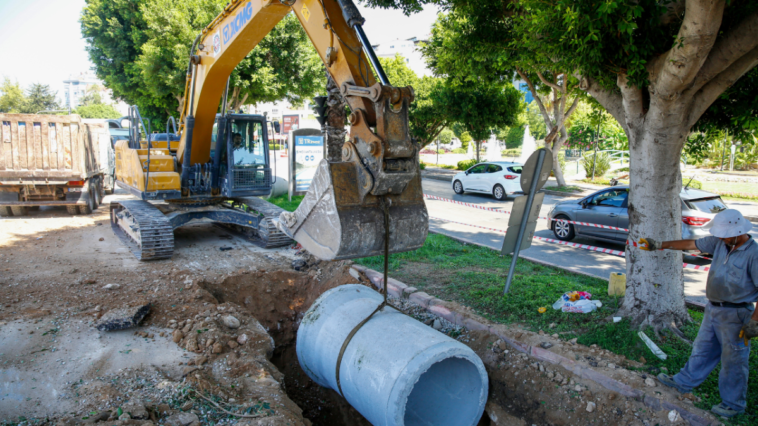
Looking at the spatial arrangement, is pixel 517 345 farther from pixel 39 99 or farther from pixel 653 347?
pixel 39 99

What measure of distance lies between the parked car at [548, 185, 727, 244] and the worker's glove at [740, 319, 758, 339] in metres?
5.72

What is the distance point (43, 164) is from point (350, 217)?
12.9m

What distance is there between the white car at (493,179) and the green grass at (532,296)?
30.1 feet

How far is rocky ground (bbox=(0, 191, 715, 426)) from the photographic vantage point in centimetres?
414

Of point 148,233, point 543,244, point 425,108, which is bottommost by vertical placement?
point 543,244

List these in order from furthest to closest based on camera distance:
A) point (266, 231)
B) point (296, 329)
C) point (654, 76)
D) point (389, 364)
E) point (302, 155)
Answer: point (302, 155)
point (266, 231)
point (296, 329)
point (654, 76)
point (389, 364)

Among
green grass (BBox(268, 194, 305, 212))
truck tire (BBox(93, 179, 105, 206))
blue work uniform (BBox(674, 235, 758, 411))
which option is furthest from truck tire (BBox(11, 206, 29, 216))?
blue work uniform (BBox(674, 235, 758, 411))

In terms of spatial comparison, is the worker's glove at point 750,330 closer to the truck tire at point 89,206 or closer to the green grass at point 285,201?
the green grass at point 285,201

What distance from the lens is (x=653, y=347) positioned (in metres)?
4.77

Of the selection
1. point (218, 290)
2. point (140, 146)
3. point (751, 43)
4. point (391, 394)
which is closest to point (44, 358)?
point (218, 290)

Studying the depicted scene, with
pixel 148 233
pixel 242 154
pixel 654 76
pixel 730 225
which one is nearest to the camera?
pixel 730 225

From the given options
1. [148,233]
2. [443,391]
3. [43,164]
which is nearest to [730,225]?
[443,391]

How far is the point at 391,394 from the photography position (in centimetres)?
405

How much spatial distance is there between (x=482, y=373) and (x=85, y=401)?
3614 millimetres
